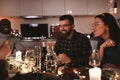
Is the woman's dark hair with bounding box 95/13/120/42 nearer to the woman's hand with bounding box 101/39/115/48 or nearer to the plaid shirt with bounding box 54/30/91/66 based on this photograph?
the woman's hand with bounding box 101/39/115/48

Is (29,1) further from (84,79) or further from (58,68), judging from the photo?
(84,79)

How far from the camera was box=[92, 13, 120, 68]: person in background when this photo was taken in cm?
274

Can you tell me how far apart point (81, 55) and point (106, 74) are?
118 centimetres

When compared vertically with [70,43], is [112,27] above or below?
above

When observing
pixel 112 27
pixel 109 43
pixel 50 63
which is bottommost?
Answer: pixel 50 63

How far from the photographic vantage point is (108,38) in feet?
9.56

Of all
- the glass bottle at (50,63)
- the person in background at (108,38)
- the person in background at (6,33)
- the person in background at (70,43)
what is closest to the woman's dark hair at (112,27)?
the person in background at (108,38)

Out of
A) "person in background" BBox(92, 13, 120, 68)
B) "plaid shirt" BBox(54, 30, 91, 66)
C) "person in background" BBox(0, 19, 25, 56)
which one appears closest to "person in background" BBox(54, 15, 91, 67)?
"plaid shirt" BBox(54, 30, 91, 66)

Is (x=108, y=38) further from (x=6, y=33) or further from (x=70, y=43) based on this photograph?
(x=6, y=33)

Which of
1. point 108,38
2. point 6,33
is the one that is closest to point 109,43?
point 108,38

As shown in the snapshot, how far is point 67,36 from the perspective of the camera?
3.45 meters

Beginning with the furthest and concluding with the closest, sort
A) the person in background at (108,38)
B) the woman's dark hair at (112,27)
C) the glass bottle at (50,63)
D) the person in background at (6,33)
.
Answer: the person in background at (6,33) < the woman's dark hair at (112,27) < the person in background at (108,38) < the glass bottle at (50,63)

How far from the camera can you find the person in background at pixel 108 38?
8.98ft

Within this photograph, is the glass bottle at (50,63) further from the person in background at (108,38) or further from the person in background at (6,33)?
the person in background at (6,33)
